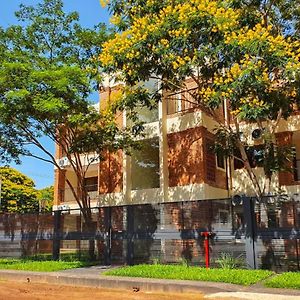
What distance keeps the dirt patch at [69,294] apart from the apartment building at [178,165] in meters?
8.05

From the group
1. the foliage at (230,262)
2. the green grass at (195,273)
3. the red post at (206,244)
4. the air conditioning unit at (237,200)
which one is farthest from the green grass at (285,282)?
the air conditioning unit at (237,200)

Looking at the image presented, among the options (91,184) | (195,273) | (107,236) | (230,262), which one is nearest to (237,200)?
(230,262)

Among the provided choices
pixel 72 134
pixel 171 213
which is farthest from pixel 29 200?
pixel 171 213

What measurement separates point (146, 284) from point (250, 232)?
11.5 ft

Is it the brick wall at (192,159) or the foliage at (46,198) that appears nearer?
the brick wall at (192,159)

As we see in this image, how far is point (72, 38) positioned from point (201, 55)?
21.9 feet

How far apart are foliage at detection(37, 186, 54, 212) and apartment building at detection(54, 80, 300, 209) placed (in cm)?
1976

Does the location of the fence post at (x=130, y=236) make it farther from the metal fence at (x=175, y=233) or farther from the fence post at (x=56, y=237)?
the fence post at (x=56, y=237)

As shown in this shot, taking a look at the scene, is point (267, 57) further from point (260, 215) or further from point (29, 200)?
point (29, 200)

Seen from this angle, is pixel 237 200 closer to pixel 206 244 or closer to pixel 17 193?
pixel 206 244

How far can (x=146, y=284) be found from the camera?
10.2m

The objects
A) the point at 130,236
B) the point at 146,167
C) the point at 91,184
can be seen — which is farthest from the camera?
the point at 91,184

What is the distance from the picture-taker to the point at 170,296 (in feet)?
30.8

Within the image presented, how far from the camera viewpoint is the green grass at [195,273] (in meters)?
10.0
